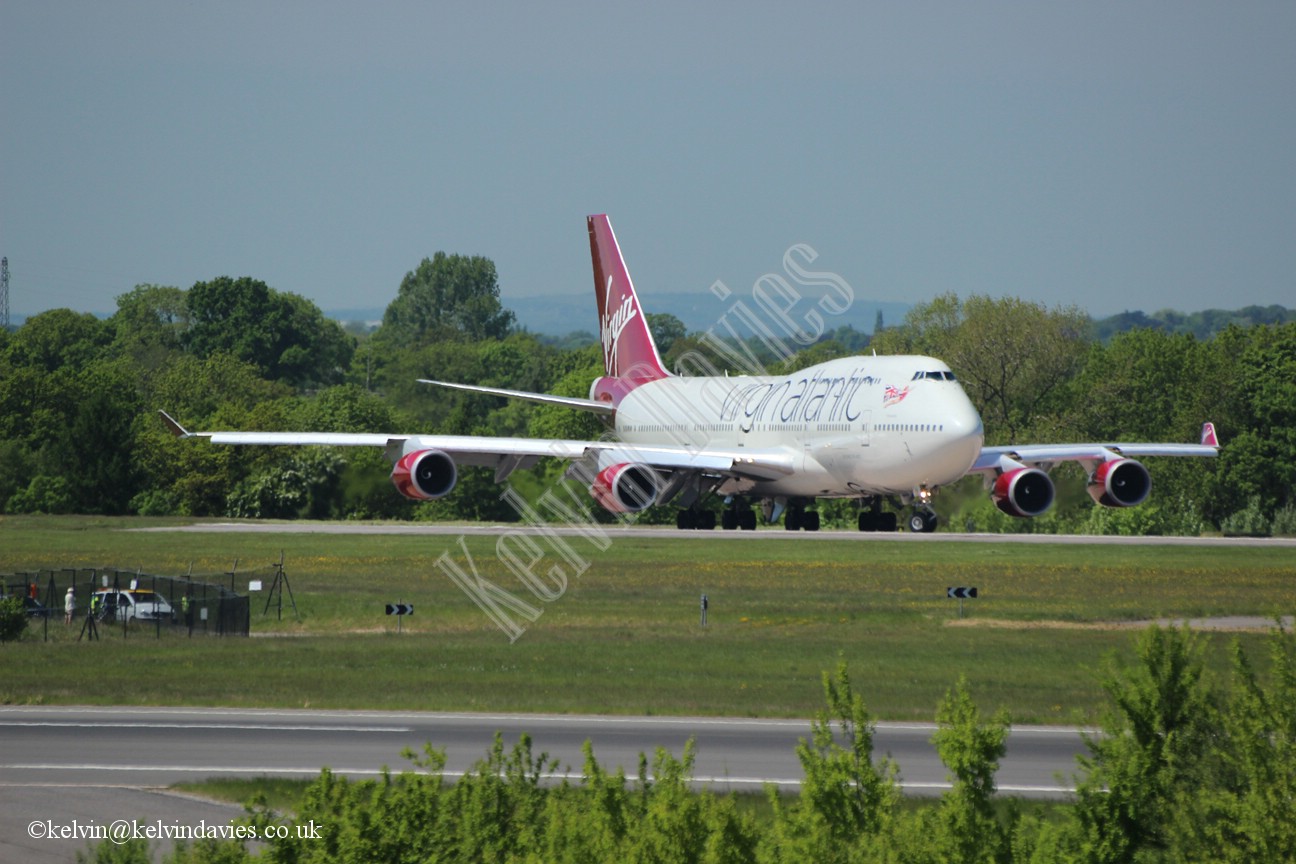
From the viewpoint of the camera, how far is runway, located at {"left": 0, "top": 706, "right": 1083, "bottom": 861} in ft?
50.1

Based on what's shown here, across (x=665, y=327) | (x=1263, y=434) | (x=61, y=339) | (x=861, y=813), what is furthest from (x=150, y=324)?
(x=861, y=813)

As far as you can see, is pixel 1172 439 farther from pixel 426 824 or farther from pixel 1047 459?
pixel 426 824

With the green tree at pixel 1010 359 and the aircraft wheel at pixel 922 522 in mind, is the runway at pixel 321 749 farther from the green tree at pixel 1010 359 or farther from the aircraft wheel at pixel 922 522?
the green tree at pixel 1010 359

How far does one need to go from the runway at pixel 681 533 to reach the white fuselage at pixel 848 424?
2061 mm

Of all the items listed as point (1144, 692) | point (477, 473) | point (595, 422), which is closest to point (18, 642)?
point (1144, 692)

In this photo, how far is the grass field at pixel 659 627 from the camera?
23672 mm

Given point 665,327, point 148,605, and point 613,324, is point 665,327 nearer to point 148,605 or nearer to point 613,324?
point 613,324

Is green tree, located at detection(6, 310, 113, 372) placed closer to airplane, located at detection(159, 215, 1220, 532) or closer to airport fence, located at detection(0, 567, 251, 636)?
airplane, located at detection(159, 215, 1220, 532)

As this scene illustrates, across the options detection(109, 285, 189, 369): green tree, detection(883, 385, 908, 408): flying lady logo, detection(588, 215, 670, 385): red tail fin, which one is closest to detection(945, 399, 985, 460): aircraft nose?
detection(883, 385, 908, 408): flying lady logo

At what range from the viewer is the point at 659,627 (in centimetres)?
3169

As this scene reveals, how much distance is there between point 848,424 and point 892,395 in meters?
1.97

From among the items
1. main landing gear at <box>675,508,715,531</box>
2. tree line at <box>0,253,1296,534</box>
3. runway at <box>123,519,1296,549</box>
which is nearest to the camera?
runway at <box>123,519,1296,549</box>

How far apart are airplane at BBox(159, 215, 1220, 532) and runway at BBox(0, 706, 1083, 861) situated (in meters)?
25.5

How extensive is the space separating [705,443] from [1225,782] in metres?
46.6
